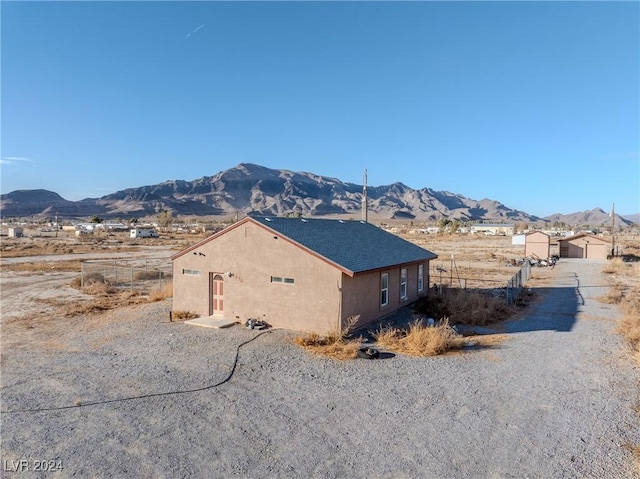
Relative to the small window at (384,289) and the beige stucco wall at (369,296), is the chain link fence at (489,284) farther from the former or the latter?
the small window at (384,289)

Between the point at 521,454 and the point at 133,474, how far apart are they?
22.2ft

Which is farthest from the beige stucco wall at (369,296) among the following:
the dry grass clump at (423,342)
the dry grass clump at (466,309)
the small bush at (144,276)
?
the small bush at (144,276)

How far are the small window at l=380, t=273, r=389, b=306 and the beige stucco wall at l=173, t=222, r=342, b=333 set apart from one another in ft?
12.1

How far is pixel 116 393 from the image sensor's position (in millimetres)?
10875

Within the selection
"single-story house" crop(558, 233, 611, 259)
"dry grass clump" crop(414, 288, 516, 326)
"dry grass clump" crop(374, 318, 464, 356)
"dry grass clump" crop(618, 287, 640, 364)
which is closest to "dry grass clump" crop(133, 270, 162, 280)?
"dry grass clump" crop(414, 288, 516, 326)

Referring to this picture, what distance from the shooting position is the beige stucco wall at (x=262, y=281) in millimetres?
15835

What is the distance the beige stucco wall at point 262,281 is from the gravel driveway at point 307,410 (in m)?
1.18

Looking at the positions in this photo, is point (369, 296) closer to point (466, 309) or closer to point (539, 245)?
point (466, 309)

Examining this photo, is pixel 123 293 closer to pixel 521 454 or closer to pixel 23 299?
pixel 23 299

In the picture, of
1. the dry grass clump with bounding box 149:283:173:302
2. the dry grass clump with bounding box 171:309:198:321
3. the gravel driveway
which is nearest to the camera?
the gravel driveway

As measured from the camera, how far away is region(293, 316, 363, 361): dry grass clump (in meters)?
13.5

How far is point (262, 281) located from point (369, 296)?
4230 millimetres

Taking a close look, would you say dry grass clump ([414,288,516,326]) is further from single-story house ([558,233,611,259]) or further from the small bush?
single-story house ([558,233,611,259])

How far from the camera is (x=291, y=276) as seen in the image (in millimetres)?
16516
